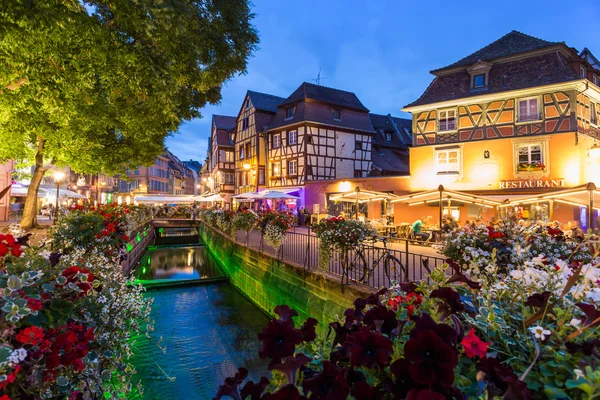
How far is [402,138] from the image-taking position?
126 feet

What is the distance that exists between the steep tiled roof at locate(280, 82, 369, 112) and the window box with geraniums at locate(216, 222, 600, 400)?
30.2 m

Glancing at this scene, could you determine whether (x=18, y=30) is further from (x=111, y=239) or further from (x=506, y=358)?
(x=506, y=358)

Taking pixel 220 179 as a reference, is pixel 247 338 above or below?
below

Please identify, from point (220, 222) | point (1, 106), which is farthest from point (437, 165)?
point (1, 106)

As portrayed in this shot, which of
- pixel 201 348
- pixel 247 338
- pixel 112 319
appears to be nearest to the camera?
pixel 112 319

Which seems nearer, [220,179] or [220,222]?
[220,222]

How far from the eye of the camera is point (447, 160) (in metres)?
21.8

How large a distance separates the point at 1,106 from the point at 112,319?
29.2 feet

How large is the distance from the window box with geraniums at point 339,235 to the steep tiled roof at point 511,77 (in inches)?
676

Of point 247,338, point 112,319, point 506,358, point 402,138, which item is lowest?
point 247,338

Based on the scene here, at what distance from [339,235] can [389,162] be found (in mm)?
29139

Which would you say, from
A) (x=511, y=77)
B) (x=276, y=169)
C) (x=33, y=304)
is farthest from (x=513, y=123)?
(x=33, y=304)

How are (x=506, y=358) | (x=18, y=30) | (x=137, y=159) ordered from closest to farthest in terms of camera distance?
(x=506, y=358), (x=18, y=30), (x=137, y=159)

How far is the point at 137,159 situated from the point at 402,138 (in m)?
29.5
